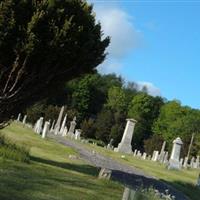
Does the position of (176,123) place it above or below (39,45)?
above

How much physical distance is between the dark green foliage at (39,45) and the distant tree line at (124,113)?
219 feet

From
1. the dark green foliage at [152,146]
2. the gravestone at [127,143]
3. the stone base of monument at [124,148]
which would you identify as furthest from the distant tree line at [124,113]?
the stone base of monument at [124,148]

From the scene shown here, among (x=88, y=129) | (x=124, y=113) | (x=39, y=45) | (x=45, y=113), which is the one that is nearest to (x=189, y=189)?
(x=39, y=45)

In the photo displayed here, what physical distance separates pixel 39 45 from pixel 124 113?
9422 centimetres

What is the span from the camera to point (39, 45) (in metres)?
14.3

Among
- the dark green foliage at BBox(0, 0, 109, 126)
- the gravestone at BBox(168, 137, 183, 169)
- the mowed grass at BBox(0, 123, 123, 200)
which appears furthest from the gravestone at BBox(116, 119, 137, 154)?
the dark green foliage at BBox(0, 0, 109, 126)

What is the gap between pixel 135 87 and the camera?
150 meters

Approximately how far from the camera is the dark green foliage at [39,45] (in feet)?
46.9

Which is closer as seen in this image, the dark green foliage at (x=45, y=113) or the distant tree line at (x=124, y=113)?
the dark green foliage at (x=45, y=113)

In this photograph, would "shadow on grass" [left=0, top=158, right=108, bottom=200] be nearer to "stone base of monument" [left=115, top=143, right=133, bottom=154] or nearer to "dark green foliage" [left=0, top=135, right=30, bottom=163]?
"dark green foliage" [left=0, top=135, right=30, bottom=163]

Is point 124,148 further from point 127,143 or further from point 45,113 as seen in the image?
point 45,113

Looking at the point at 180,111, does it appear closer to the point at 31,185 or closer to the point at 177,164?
the point at 177,164

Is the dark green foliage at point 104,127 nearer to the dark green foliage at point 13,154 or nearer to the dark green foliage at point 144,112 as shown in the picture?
the dark green foliage at point 144,112

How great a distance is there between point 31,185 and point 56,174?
2.81 metres
